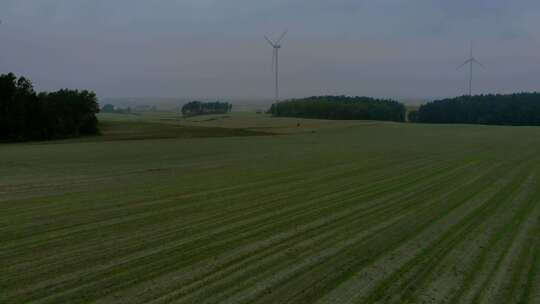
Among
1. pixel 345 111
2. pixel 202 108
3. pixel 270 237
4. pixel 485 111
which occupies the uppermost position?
pixel 202 108

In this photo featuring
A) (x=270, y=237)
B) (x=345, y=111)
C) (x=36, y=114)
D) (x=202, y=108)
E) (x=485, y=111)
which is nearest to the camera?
(x=270, y=237)

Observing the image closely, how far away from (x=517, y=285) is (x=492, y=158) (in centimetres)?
2008

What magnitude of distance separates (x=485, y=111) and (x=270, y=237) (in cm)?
10097

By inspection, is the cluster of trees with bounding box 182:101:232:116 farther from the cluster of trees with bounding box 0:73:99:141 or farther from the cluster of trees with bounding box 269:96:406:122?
the cluster of trees with bounding box 0:73:99:141

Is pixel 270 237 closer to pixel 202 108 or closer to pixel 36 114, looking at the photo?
pixel 36 114

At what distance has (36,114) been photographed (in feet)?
151

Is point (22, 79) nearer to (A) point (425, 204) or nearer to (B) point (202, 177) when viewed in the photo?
(B) point (202, 177)

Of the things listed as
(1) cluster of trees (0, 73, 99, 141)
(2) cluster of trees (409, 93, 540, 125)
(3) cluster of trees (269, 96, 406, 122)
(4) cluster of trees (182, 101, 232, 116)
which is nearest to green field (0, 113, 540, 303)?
(1) cluster of trees (0, 73, 99, 141)

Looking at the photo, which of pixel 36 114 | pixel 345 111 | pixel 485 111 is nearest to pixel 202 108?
pixel 345 111

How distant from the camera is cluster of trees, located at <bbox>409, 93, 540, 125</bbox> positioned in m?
90.7

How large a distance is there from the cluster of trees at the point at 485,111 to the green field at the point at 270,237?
83131 mm

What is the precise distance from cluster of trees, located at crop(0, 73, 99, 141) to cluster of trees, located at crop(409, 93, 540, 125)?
79.0 meters

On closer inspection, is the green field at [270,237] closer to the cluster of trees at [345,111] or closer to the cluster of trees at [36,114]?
the cluster of trees at [36,114]

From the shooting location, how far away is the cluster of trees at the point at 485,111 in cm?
9069
